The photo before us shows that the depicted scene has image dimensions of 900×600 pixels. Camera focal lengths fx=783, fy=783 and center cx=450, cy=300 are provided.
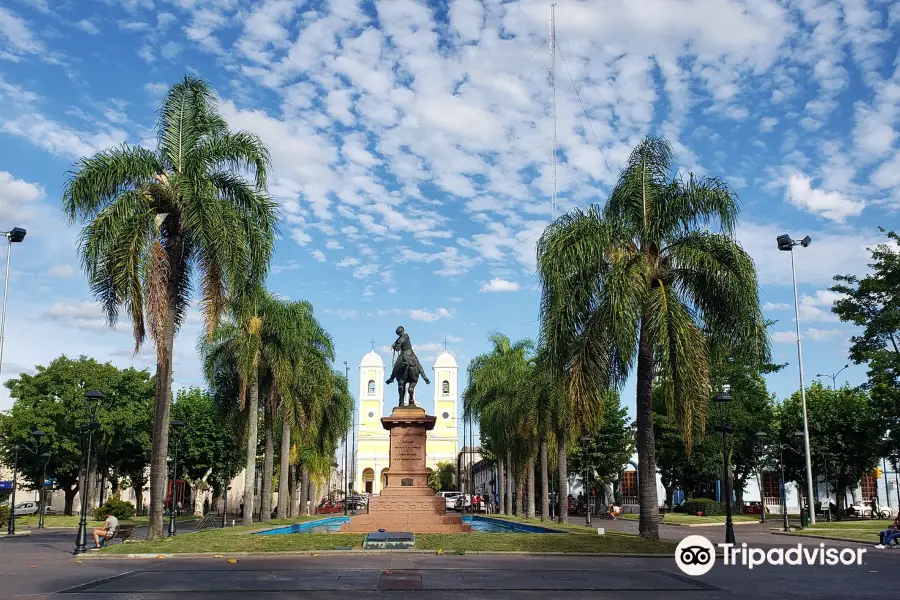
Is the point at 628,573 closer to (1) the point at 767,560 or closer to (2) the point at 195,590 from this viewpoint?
(1) the point at 767,560

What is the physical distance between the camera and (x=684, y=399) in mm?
20484

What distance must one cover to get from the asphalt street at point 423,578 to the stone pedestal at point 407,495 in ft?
27.5

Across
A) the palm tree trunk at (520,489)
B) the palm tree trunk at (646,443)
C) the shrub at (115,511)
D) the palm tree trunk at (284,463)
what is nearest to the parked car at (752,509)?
the palm tree trunk at (520,489)

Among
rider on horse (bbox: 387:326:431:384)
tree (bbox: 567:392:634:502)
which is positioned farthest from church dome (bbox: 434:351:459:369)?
rider on horse (bbox: 387:326:431:384)

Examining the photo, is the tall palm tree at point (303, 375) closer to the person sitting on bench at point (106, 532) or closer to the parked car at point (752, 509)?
the person sitting on bench at point (106, 532)

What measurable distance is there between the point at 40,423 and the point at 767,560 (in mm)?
50618

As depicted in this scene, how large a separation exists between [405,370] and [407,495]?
471cm

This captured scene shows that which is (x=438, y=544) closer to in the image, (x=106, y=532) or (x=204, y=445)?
(x=106, y=532)

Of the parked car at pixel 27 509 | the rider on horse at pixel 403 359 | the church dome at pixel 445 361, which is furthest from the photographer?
the church dome at pixel 445 361

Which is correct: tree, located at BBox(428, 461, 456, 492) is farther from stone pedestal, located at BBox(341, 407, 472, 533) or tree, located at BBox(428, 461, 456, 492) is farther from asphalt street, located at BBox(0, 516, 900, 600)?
asphalt street, located at BBox(0, 516, 900, 600)

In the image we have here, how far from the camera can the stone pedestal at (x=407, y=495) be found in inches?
1064

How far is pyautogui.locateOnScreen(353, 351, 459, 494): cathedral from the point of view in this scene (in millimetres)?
130875

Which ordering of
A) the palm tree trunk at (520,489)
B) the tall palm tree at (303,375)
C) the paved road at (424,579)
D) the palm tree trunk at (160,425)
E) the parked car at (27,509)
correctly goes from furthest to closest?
the parked car at (27,509), the palm tree trunk at (520,489), the tall palm tree at (303,375), the palm tree trunk at (160,425), the paved road at (424,579)

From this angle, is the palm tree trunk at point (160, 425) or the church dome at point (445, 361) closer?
the palm tree trunk at point (160, 425)
